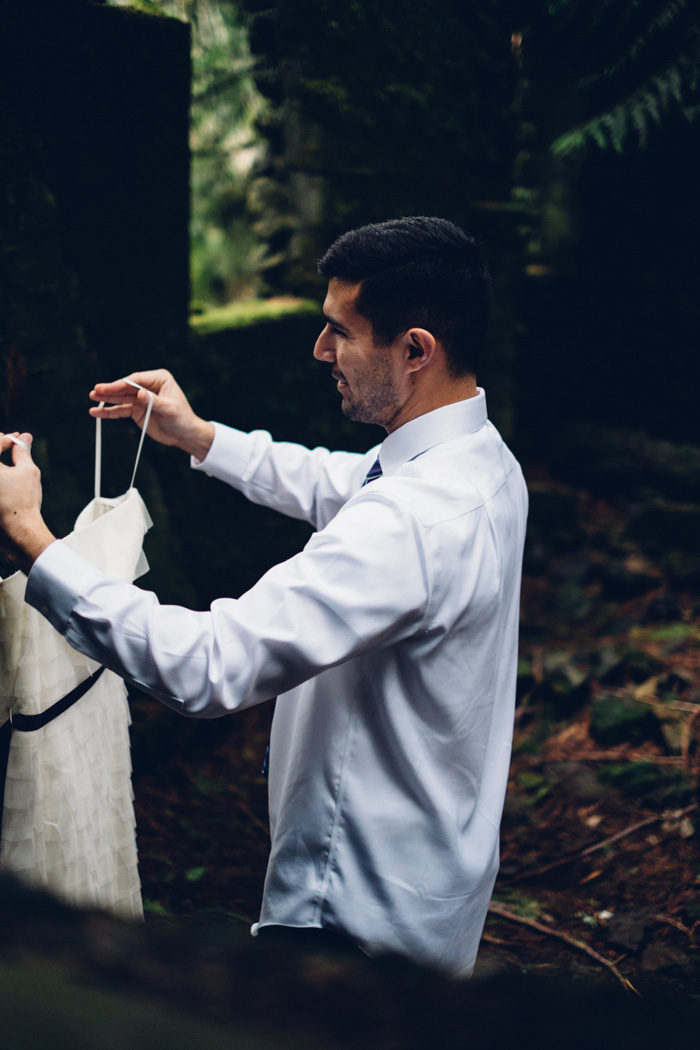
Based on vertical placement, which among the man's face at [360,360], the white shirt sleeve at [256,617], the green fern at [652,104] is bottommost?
the white shirt sleeve at [256,617]

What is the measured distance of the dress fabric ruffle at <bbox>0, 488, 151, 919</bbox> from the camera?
1459 mm

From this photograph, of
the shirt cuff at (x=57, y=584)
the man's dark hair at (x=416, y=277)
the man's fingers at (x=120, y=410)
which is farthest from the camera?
the man's fingers at (x=120, y=410)

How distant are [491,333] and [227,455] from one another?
2.65 meters

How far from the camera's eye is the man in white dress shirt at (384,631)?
131 cm

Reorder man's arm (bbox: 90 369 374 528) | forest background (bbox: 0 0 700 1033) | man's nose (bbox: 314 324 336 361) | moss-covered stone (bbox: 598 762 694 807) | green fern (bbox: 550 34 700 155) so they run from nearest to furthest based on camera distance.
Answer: man's nose (bbox: 314 324 336 361), man's arm (bbox: 90 369 374 528), forest background (bbox: 0 0 700 1033), moss-covered stone (bbox: 598 762 694 807), green fern (bbox: 550 34 700 155)

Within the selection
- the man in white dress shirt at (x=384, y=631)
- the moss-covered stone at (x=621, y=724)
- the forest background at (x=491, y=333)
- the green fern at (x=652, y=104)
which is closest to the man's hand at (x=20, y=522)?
the man in white dress shirt at (x=384, y=631)

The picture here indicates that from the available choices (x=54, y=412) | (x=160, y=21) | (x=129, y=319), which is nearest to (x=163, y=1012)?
(x=54, y=412)

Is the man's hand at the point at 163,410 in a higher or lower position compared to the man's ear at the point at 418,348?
lower

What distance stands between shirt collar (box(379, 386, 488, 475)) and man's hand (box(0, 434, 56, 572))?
0.76 meters

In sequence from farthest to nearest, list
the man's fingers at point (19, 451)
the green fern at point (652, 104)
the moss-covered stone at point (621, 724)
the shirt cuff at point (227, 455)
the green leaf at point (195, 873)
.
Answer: the moss-covered stone at point (621, 724)
the green fern at point (652, 104)
the green leaf at point (195, 873)
the shirt cuff at point (227, 455)
the man's fingers at point (19, 451)

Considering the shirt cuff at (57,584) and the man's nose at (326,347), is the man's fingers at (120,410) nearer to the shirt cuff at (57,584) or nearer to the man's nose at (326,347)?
the man's nose at (326,347)

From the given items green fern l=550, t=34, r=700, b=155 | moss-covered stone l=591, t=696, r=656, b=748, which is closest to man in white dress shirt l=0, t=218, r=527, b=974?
moss-covered stone l=591, t=696, r=656, b=748

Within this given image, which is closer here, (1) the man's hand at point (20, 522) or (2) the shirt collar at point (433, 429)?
(1) the man's hand at point (20, 522)

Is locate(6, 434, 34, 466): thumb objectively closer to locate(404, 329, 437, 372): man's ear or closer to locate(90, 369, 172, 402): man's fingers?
locate(90, 369, 172, 402): man's fingers
